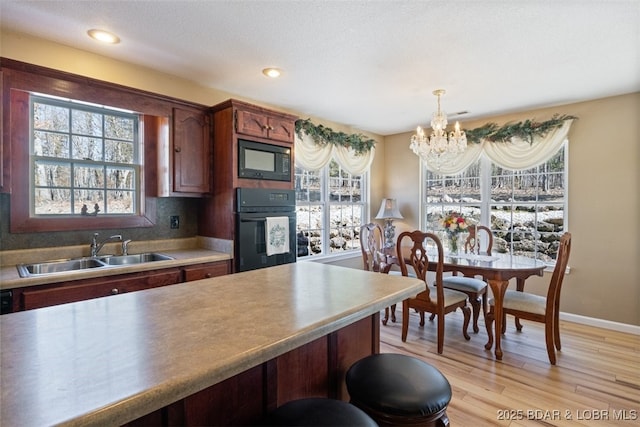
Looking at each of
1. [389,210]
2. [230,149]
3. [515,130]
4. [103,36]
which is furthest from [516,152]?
[103,36]

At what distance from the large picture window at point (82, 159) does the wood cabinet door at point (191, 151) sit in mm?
415

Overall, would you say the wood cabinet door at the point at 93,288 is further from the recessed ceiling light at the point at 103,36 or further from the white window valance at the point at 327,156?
the white window valance at the point at 327,156

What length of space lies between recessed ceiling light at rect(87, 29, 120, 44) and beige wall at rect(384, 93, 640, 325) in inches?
171

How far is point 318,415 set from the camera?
0.99 metres

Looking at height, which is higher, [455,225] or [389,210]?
[389,210]

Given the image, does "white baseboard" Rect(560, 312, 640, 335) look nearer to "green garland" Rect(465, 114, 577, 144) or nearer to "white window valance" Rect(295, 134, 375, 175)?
"green garland" Rect(465, 114, 577, 144)

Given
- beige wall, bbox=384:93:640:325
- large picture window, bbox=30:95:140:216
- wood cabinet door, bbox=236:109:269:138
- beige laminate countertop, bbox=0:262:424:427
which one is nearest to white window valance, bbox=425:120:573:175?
beige wall, bbox=384:93:640:325

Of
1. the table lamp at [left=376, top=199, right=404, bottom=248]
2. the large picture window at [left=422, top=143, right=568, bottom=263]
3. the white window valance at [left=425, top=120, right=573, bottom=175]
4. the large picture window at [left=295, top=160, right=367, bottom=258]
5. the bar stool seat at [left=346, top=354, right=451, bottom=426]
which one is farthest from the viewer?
the table lamp at [left=376, top=199, right=404, bottom=248]

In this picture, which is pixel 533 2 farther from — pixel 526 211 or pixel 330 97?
pixel 526 211

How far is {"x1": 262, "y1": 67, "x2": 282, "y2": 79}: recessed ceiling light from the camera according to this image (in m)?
2.80

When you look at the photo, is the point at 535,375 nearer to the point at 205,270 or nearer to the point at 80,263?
the point at 205,270

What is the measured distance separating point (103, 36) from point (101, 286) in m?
1.72

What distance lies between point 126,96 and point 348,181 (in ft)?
10.0

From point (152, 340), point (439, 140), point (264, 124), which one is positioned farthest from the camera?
point (439, 140)
